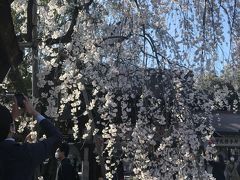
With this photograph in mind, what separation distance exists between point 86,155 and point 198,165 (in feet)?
20.0

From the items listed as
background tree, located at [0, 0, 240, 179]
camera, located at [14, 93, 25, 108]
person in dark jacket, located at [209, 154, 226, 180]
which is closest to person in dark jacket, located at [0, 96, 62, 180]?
camera, located at [14, 93, 25, 108]

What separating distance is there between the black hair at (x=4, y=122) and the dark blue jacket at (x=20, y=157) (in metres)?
0.05

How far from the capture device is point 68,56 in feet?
20.9

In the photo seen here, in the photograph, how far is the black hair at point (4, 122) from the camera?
2.27 meters

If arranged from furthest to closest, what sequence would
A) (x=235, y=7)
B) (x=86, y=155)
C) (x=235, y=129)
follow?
(x=235, y=129)
(x=86, y=155)
(x=235, y=7)

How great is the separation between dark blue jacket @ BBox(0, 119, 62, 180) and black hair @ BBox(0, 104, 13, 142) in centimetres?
5

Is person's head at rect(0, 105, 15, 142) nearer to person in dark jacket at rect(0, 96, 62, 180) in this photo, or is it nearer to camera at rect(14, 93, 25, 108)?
person in dark jacket at rect(0, 96, 62, 180)

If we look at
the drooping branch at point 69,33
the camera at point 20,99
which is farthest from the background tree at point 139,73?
the camera at point 20,99

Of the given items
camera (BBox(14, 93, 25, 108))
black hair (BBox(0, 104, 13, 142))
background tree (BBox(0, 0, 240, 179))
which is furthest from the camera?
background tree (BBox(0, 0, 240, 179))

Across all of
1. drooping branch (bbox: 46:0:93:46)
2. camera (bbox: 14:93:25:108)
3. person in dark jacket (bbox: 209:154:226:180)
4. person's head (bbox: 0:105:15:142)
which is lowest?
person in dark jacket (bbox: 209:154:226:180)

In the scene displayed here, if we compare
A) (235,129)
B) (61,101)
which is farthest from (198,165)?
(235,129)

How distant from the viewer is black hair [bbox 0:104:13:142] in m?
2.27

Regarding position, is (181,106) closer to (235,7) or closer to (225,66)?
(225,66)

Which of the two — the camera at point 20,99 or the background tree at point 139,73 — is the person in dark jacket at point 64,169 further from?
the camera at point 20,99
